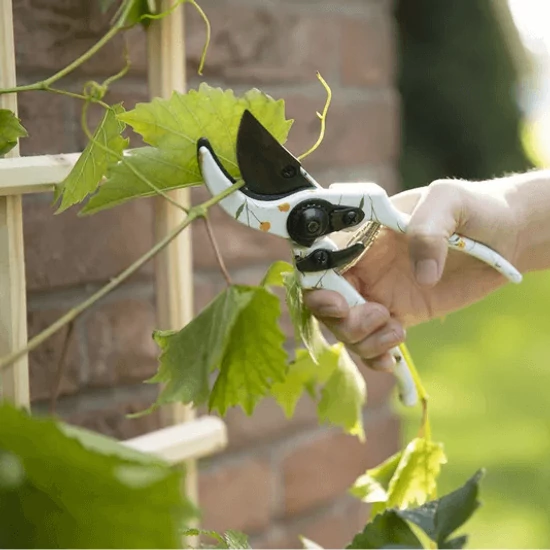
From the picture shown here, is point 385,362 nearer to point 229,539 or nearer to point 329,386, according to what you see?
point 329,386

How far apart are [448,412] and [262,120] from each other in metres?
1.82

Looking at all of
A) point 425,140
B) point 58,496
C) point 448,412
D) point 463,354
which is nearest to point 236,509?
point 58,496

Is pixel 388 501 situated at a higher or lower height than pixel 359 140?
lower

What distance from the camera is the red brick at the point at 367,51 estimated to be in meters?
1.09

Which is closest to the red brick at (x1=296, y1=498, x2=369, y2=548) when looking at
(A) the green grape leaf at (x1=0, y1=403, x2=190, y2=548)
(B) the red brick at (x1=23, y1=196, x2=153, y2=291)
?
(B) the red brick at (x1=23, y1=196, x2=153, y2=291)

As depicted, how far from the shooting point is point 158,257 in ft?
2.64

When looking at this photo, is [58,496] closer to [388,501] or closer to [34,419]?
[34,419]

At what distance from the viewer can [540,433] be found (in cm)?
211

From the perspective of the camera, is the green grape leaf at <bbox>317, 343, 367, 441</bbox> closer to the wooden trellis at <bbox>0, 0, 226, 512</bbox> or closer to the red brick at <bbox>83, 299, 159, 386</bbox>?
the wooden trellis at <bbox>0, 0, 226, 512</bbox>

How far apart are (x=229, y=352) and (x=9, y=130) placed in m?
0.20

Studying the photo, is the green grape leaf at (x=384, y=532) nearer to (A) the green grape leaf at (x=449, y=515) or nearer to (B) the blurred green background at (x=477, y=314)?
(A) the green grape leaf at (x=449, y=515)

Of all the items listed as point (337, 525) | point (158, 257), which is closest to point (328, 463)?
point (337, 525)

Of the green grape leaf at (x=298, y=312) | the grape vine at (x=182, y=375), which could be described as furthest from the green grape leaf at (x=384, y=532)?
the green grape leaf at (x=298, y=312)

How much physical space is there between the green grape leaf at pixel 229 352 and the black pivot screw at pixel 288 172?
0.07 metres
